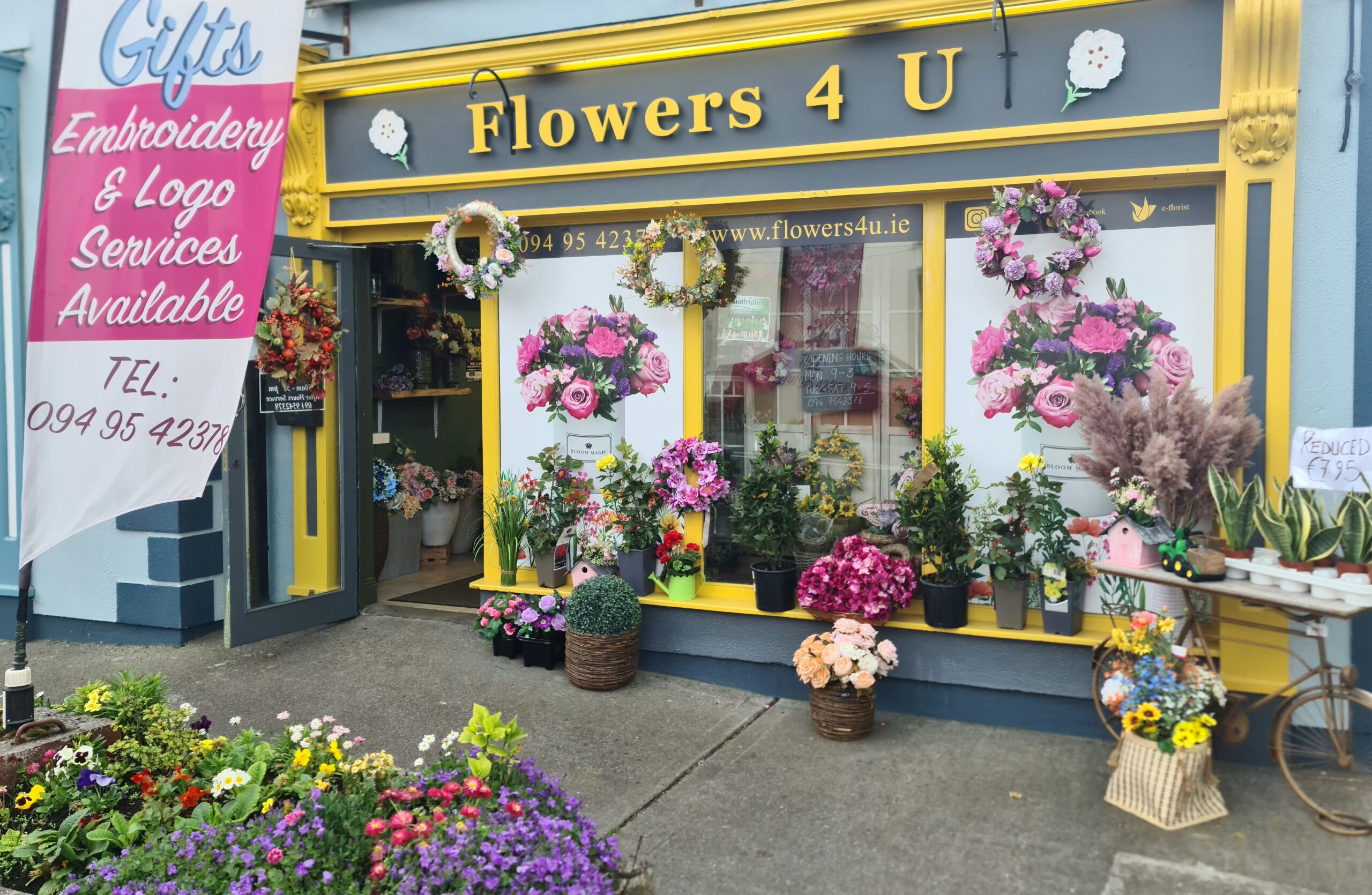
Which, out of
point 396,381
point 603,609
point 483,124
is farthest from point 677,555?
point 396,381

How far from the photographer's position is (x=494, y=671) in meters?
6.25

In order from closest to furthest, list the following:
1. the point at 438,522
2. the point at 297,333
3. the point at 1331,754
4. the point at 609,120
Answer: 1. the point at 1331,754
2. the point at 609,120
3. the point at 297,333
4. the point at 438,522

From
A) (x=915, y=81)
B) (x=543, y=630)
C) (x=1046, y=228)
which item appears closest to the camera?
(x=1046, y=228)

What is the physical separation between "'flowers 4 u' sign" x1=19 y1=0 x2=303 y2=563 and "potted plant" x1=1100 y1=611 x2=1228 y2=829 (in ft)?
12.0

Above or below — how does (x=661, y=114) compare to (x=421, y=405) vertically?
above

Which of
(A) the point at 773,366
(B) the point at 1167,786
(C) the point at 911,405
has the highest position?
(A) the point at 773,366

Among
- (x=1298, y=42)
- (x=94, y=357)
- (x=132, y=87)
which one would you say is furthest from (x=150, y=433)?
(x=1298, y=42)

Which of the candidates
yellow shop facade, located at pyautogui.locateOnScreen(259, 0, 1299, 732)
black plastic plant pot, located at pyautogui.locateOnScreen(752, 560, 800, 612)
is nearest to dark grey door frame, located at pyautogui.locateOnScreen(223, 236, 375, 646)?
yellow shop facade, located at pyautogui.locateOnScreen(259, 0, 1299, 732)

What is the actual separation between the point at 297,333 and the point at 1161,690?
517 cm

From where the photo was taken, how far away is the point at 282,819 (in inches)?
124

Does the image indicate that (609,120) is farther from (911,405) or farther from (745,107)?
(911,405)

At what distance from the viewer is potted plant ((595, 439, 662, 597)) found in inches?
244

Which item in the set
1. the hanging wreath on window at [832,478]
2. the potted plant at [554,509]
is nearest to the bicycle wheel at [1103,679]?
the hanging wreath on window at [832,478]

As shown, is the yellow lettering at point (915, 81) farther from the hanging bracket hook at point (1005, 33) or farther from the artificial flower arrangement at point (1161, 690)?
the artificial flower arrangement at point (1161, 690)
